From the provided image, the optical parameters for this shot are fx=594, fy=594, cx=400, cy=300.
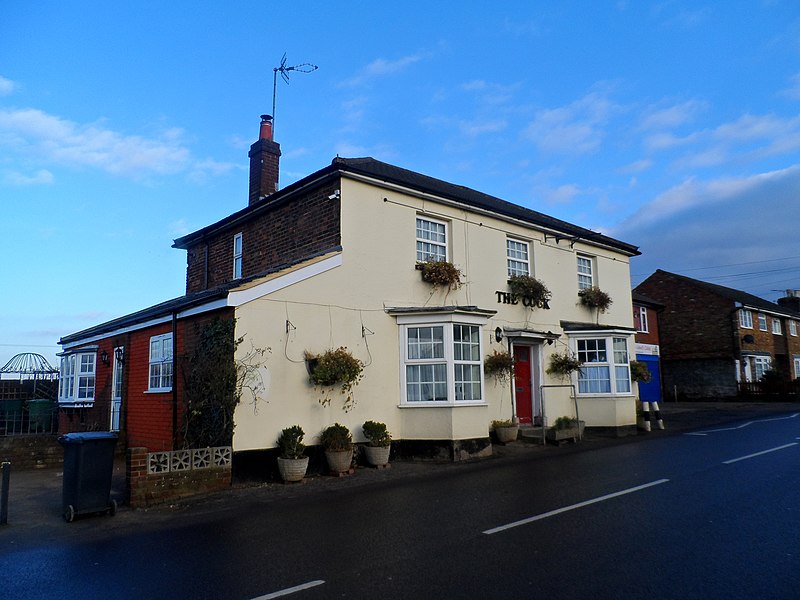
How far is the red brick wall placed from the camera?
1359 centimetres

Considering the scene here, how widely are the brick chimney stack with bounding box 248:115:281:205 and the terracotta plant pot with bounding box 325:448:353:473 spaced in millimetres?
9513

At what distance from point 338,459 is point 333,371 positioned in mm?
1715

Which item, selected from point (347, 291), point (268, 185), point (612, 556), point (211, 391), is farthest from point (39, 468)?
point (612, 556)

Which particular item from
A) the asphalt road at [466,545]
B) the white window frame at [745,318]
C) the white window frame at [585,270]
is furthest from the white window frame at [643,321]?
the asphalt road at [466,545]

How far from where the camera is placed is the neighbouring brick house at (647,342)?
31734 millimetres

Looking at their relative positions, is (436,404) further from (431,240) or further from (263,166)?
(263,166)

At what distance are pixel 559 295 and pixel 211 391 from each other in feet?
37.7

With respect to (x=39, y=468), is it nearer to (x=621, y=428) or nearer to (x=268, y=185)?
(x=268, y=185)

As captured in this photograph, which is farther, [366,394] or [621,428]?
[621,428]

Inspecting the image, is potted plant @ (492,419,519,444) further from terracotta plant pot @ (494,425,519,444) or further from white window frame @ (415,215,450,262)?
white window frame @ (415,215,450,262)

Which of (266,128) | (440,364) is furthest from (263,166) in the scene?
(440,364)

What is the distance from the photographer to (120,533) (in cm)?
747

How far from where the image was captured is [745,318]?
37125 millimetres

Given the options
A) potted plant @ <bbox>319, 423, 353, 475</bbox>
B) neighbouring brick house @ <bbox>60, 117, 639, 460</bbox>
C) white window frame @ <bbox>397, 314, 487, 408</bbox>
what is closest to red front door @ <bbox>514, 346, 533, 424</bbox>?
neighbouring brick house @ <bbox>60, 117, 639, 460</bbox>
